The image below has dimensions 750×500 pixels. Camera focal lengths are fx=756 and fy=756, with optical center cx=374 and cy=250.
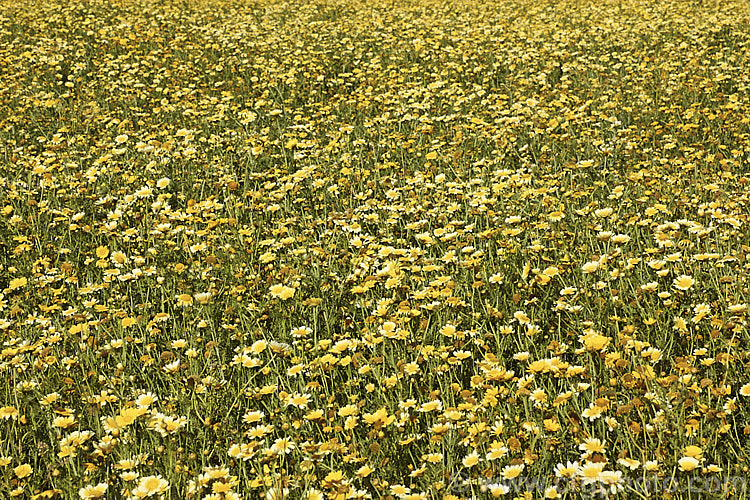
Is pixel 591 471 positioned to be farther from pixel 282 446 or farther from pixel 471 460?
pixel 282 446

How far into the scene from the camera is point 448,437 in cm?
226

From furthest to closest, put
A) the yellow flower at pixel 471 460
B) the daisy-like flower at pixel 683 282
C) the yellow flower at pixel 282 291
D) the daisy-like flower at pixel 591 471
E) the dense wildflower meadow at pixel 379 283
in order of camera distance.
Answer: the yellow flower at pixel 282 291
the daisy-like flower at pixel 683 282
the dense wildflower meadow at pixel 379 283
the yellow flower at pixel 471 460
the daisy-like flower at pixel 591 471

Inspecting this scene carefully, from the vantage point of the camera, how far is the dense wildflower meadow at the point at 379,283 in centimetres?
224

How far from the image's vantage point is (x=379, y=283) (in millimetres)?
3416

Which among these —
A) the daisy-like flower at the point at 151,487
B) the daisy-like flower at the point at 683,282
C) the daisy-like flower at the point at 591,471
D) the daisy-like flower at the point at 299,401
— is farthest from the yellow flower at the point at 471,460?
the daisy-like flower at the point at 683,282

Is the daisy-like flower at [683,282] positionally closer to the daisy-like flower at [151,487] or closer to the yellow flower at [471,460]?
the yellow flower at [471,460]

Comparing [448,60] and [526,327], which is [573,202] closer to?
[526,327]

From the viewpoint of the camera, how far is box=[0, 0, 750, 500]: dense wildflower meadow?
7.36 ft

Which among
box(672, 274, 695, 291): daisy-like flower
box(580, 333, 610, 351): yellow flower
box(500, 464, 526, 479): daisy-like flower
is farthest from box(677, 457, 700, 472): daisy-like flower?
box(672, 274, 695, 291): daisy-like flower

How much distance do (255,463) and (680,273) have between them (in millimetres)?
1975

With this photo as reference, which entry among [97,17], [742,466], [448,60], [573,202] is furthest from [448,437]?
[97,17]

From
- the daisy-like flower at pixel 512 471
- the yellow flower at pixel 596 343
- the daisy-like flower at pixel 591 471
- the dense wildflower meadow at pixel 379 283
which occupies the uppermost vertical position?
the yellow flower at pixel 596 343

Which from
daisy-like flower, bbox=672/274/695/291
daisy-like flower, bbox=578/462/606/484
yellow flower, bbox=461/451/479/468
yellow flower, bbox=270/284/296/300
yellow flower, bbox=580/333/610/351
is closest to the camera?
daisy-like flower, bbox=578/462/606/484

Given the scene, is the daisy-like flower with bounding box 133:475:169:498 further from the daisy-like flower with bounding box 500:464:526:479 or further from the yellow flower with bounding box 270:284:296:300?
the yellow flower with bounding box 270:284:296:300
